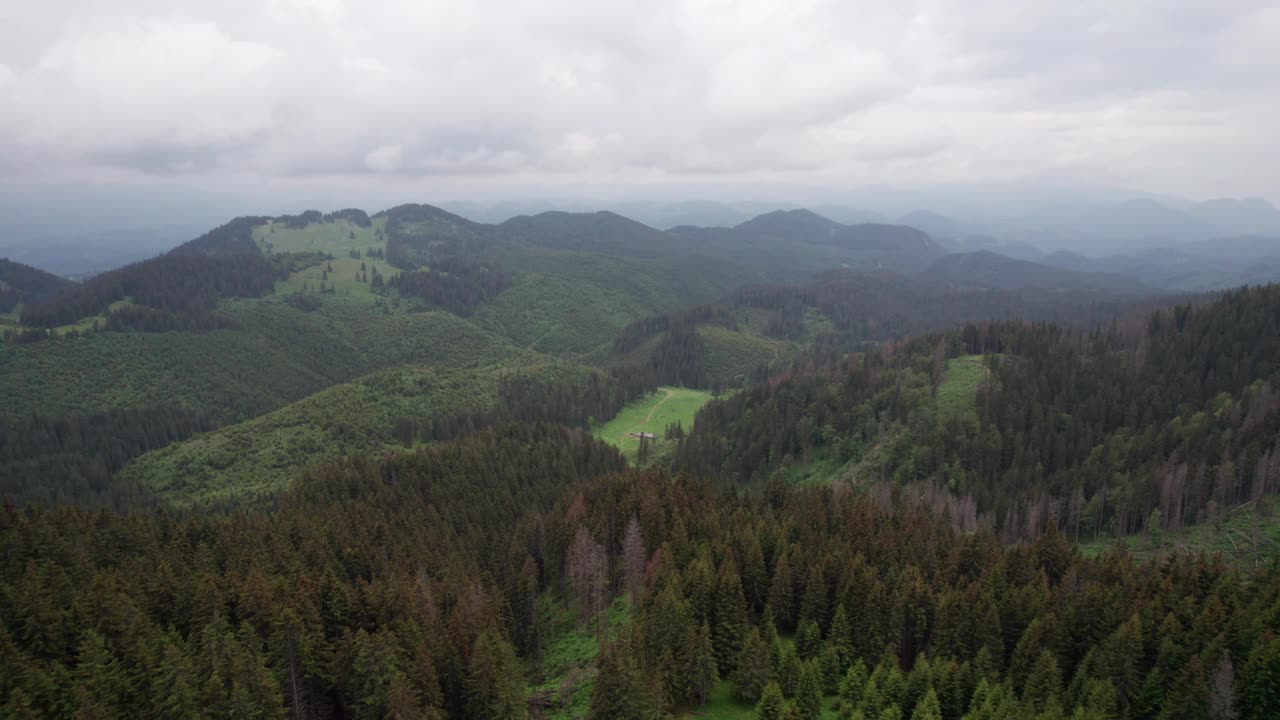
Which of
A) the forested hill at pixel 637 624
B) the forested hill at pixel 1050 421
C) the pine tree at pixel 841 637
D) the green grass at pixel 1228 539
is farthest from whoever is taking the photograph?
the forested hill at pixel 1050 421

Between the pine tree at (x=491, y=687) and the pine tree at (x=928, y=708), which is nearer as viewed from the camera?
the pine tree at (x=928, y=708)

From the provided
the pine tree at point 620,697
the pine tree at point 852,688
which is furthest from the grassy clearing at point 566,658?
the pine tree at point 852,688

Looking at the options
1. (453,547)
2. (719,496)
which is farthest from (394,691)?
(719,496)

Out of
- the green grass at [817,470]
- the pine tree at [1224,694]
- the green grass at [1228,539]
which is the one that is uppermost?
the pine tree at [1224,694]

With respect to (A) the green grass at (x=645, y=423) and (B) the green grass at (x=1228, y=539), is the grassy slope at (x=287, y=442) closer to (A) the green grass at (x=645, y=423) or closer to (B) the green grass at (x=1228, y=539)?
(A) the green grass at (x=645, y=423)

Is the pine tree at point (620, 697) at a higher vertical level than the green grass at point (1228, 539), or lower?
higher

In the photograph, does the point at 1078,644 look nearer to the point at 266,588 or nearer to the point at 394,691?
the point at 394,691

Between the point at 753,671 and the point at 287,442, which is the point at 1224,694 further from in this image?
the point at 287,442
